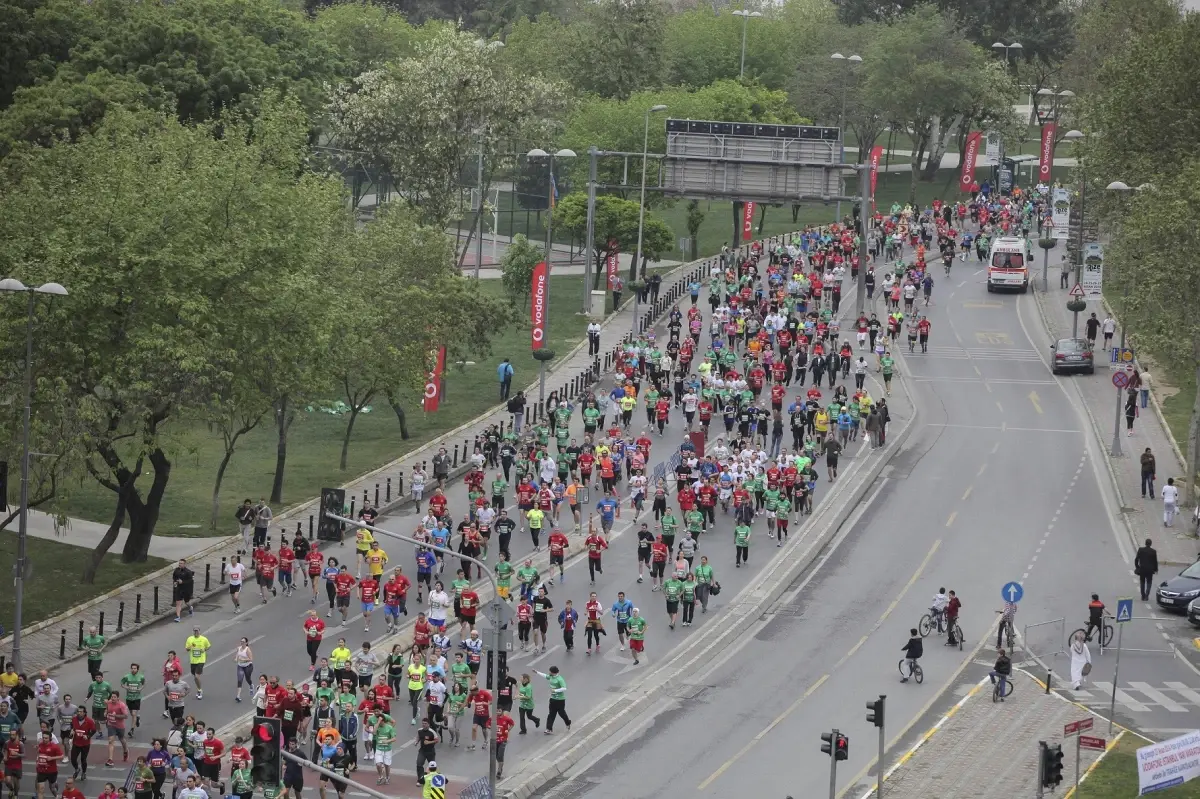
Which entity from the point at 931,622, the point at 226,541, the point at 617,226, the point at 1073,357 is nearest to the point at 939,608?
the point at 931,622

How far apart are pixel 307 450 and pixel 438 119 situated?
83.3 ft

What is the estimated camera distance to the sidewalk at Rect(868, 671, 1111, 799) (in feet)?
113

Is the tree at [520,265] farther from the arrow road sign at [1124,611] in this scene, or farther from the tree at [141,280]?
the arrow road sign at [1124,611]

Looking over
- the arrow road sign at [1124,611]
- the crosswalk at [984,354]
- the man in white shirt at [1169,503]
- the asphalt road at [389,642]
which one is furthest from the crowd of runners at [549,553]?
the arrow road sign at [1124,611]

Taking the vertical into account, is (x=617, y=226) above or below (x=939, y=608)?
above

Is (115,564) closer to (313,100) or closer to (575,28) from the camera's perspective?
(313,100)

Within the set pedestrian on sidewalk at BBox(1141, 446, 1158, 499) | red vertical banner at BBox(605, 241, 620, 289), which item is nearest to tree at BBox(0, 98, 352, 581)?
pedestrian on sidewalk at BBox(1141, 446, 1158, 499)

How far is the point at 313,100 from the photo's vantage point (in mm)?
83125

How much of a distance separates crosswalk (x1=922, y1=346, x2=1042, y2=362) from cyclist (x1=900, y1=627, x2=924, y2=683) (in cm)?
3202

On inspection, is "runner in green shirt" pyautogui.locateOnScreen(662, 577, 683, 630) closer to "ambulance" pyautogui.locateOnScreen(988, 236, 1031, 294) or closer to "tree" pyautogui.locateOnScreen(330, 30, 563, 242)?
"tree" pyautogui.locateOnScreen(330, 30, 563, 242)

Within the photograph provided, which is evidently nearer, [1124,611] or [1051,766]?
[1051,766]

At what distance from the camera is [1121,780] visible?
34.8 m

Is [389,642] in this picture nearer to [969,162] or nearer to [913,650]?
[913,650]

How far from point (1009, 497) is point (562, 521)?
12.9 m
